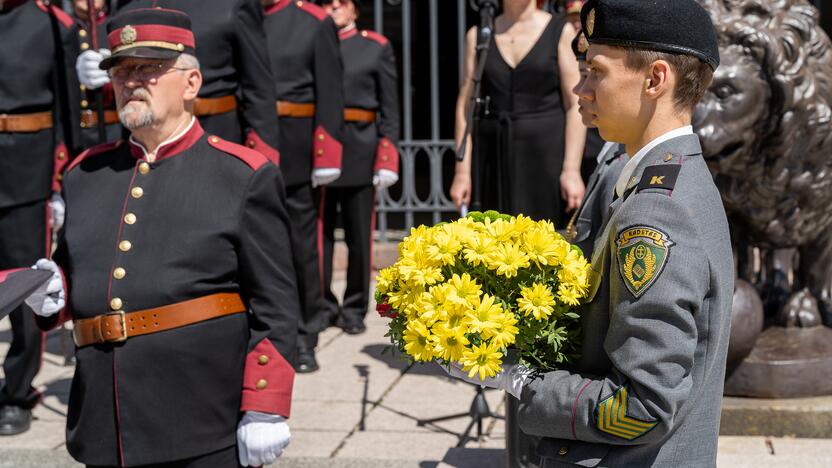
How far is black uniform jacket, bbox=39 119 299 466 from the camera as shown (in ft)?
8.68

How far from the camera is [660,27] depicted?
5.96 feet

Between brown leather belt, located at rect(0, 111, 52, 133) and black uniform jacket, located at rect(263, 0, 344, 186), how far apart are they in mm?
1259

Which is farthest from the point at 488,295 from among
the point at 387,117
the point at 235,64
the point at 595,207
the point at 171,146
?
the point at 387,117

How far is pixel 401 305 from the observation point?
6.50 ft

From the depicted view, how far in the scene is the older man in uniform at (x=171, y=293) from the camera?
104 inches

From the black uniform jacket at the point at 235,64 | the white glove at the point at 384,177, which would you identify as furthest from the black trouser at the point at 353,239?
the black uniform jacket at the point at 235,64

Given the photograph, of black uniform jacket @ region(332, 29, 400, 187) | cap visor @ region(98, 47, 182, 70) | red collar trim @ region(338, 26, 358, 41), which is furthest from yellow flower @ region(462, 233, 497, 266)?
red collar trim @ region(338, 26, 358, 41)

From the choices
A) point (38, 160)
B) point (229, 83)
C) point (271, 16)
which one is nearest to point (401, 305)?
point (229, 83)

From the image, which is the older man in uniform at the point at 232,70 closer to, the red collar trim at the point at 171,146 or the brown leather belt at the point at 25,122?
the brown leather belt at the point at 25,122

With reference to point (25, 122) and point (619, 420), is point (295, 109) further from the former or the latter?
point (619, 420)

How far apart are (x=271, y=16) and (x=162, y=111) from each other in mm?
3160

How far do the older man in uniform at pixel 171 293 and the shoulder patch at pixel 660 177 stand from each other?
1194 millimetres

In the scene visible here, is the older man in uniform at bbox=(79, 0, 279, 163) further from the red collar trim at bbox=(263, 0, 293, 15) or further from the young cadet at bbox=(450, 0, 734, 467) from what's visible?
the young cadet at bbox=(450, 0, 734, 467)

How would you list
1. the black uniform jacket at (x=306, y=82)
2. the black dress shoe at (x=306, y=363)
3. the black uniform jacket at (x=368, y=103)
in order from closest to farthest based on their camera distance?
the black dress shoe at (x=306, y=363)
the black uniform jacket at (x=306, y=82)
the black uniform jacket at (x=368, y=103)
